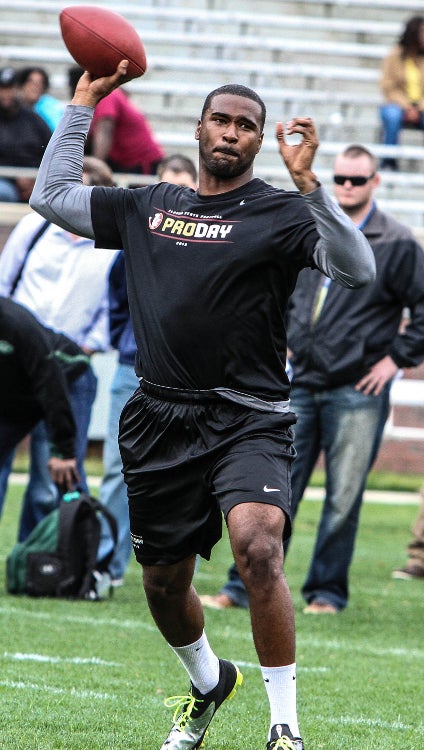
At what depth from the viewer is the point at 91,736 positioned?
4238 millimetres

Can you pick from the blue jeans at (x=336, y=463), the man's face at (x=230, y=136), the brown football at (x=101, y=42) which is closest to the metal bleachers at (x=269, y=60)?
the blue jeans at (x=336, y=463)

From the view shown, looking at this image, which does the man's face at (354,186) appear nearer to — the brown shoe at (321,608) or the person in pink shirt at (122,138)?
the brown shoe at (321,608)

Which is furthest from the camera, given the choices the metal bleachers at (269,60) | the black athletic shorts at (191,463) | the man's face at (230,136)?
the metal bleachers at (269,60)

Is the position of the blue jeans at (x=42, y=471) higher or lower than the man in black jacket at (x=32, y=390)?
lower

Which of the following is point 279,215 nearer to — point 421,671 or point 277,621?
point 277,621

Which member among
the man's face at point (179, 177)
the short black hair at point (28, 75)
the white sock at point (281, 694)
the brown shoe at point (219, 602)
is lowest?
the brown shoe at point (219, 602)

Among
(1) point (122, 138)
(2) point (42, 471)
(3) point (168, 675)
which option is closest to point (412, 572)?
(2) point (42, 471)

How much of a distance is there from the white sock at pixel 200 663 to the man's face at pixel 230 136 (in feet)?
4.91

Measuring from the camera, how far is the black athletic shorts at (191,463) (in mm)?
3939

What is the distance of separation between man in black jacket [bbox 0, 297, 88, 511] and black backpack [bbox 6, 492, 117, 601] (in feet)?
0.71

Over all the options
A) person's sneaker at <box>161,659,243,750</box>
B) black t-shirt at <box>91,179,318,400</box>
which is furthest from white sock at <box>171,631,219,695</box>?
black t-shirt at <box>91,179,318,400</box>

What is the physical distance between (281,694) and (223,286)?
1.20m

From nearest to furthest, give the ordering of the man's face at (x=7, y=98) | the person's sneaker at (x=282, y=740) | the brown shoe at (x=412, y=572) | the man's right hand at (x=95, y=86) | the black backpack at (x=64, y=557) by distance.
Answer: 1. the person's sneaker at (x=282, y=740)
2. the man's right hand at (x=95, y=86)
3. the black backpack at (x=64, y=557)
4. the brown shoe at (x=412, y=572)
5. the man's face at (x=7, y=98)

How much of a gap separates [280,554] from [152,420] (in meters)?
0.62
